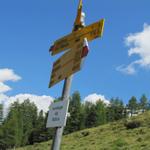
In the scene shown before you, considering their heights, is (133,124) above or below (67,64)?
above

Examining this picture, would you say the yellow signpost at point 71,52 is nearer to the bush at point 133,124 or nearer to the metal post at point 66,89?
the metal post at point 66,89

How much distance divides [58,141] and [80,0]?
8.86 feet

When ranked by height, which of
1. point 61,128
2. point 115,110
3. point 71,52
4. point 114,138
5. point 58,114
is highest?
point 115,110

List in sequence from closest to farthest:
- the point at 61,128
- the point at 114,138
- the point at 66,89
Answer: the point at 61,128 → the point at 66,89 → the point at 114,138

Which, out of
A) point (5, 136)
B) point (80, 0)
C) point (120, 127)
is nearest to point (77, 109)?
point (5, 136)

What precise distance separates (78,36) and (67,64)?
1.74 ft

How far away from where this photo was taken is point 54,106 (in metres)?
8.37

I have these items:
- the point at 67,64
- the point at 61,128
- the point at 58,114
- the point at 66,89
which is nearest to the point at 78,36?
the point at 67,64

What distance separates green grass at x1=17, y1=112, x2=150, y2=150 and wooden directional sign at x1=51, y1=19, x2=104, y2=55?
35016 millimetres

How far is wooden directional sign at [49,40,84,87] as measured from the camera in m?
8.21

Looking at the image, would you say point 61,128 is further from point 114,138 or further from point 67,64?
point 114,138

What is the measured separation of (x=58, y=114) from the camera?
809 centimetres

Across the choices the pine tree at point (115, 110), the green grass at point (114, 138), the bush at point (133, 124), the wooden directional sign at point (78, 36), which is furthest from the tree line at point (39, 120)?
the wooden directional sign at point (78, 36)

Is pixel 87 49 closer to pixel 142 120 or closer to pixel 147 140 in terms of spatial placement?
pixel 147 140
